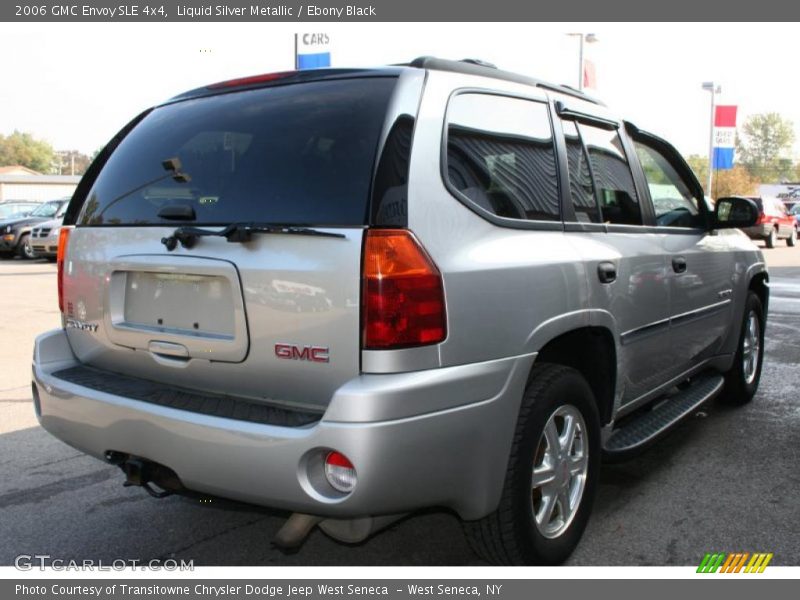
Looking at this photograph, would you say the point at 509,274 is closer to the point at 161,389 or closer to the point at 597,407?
the point at 597,407

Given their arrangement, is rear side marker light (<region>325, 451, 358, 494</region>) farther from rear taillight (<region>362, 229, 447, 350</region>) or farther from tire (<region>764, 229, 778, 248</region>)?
tire (<region>764, 229, 778, 248</region>)

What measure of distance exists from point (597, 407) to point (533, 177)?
107cm

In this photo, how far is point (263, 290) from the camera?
2537 mm

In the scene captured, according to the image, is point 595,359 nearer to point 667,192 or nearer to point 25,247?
point 667,192

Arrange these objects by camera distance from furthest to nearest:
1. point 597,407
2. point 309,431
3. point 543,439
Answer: point 597,407 < point 543,439 < point 309,431

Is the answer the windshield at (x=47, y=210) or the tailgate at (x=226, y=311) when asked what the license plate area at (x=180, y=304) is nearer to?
the tailgate at (x=226, y=311)

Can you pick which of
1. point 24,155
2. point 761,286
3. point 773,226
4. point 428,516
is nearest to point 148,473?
point 428,516

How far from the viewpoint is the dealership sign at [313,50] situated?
1313 centimetres

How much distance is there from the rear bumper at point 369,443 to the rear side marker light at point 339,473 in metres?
0.03

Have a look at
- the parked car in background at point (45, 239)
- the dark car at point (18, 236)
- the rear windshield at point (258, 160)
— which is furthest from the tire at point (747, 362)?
the dark car at point (18, 236)

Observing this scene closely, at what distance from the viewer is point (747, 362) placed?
564cm

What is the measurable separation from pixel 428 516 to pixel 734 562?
4.42 feet

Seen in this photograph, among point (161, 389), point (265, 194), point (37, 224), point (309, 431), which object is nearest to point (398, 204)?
point (265, 194)

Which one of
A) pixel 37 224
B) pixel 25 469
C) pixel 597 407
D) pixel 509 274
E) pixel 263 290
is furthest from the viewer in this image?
pixel 37 224
